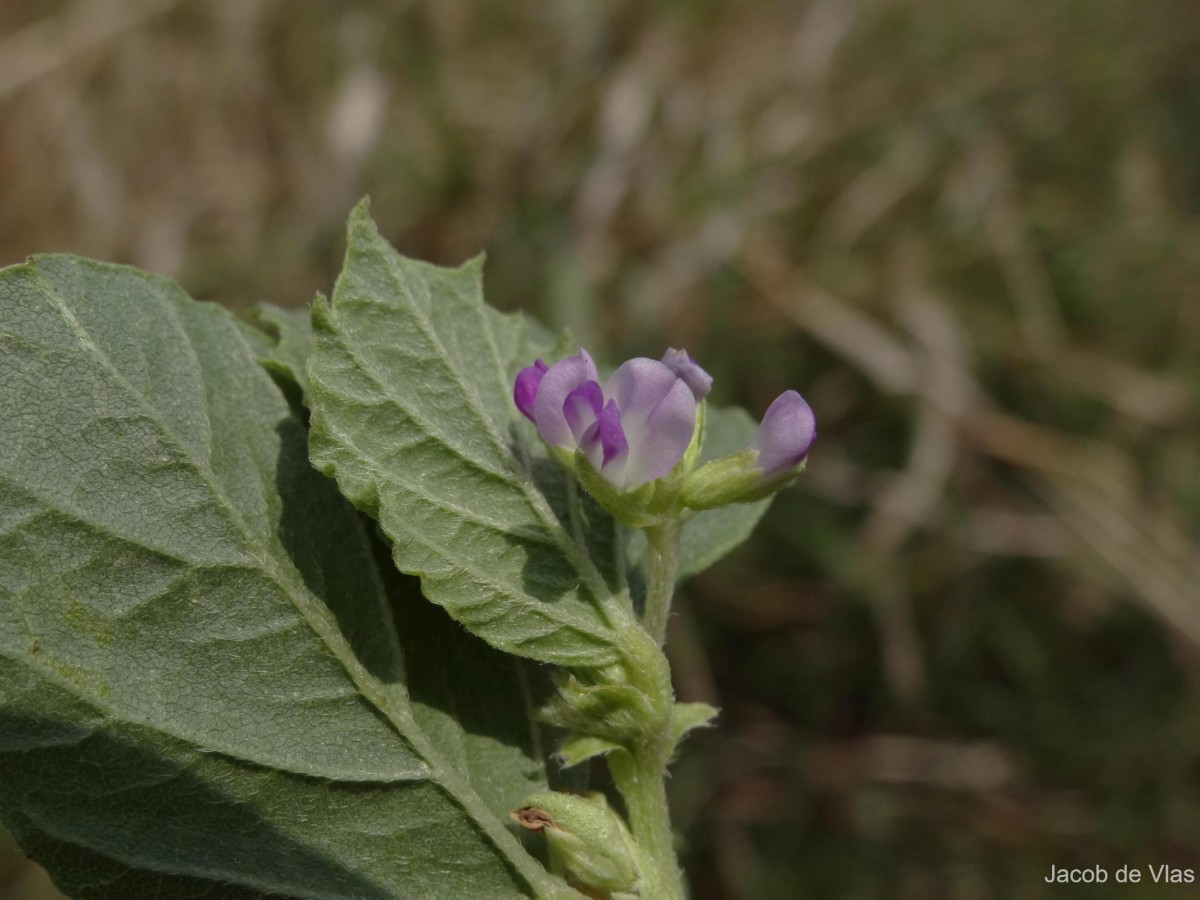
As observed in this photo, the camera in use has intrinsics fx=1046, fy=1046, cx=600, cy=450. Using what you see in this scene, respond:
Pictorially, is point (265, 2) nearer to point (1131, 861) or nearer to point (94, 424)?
point (94, 424)

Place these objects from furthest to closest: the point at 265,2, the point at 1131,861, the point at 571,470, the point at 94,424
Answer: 1. the point at 265,2
2. the point at 1131,861
3. the point at 571,470
4. the point at 94,424

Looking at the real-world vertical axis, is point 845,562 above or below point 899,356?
below

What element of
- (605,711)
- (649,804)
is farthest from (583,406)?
(649,804)

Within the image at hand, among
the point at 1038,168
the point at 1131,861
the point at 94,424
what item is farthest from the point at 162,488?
the point at 1038,168

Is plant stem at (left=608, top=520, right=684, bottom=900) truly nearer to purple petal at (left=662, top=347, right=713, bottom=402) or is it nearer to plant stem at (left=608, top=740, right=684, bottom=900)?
plant stem at (left=608, top=740, right=684, bottom=900)

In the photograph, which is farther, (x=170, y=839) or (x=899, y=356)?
(x=899, y=356)
